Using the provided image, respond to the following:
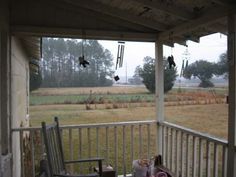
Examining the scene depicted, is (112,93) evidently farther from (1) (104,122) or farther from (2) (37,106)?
(2) (37,106)

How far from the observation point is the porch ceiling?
318 cm

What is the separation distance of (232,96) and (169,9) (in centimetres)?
118

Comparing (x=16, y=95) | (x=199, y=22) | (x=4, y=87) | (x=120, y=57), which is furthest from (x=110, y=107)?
(x=199, y=22)

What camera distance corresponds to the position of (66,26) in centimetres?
363

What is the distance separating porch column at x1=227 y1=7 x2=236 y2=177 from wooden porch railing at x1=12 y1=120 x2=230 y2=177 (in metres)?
0.17

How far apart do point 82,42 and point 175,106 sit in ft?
5.02

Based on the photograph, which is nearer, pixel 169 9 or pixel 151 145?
pixel 169 9

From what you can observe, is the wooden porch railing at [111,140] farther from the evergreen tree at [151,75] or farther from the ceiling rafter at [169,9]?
the ceiling rafter at [169,9]

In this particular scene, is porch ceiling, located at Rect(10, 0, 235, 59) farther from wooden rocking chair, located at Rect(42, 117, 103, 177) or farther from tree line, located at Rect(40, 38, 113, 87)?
wooden rocking chair, located at Rect(42, 117, 103, 177)

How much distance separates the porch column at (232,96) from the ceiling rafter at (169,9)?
0.70 metres

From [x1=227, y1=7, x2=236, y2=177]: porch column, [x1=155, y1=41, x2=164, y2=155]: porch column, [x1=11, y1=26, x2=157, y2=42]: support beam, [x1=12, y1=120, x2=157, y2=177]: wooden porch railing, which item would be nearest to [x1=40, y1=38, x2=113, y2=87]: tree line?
[x1=11, y1=26, x2=157, y2=42]: support beam

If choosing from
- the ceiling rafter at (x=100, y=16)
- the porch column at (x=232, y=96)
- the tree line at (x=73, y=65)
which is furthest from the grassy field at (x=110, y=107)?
the ceiling rafter at (x=100, y=16)

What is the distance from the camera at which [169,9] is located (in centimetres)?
308

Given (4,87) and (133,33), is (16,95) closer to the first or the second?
(4,87)
